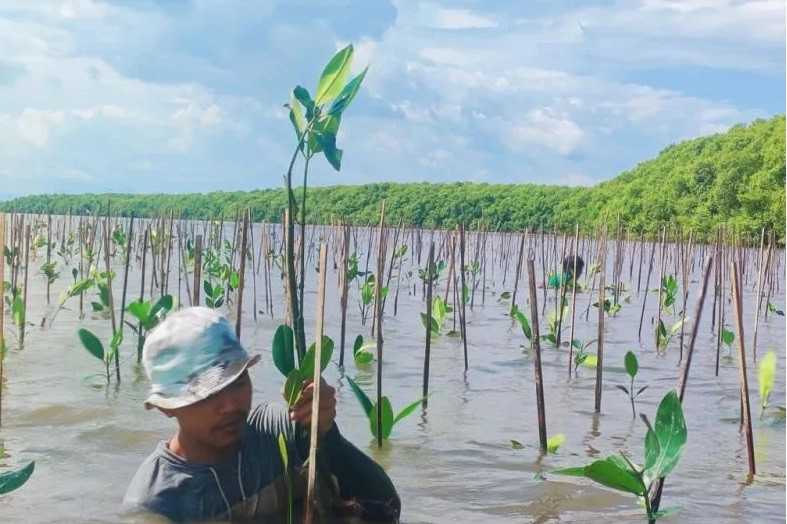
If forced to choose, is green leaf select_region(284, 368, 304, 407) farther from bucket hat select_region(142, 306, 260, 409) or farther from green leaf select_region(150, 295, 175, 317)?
green leaf select_region(150, 295, 175, 317)

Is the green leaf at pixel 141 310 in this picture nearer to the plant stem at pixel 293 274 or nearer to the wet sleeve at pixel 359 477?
the wet sleeve at pixel 359 477

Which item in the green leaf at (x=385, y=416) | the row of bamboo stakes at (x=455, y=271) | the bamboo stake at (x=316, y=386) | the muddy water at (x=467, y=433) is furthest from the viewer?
the green leaf at (x=385, y=416)

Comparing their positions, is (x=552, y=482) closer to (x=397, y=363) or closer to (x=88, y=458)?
(x=88, y=458)

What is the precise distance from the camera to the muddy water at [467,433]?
303 centimetres

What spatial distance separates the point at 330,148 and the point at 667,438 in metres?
1.07

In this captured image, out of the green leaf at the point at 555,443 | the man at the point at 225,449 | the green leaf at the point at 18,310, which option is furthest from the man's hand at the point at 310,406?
the green leaf at the point at 18,310

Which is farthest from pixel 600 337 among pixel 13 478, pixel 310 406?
pixel 13 478

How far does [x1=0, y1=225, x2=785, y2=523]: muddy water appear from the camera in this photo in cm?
303

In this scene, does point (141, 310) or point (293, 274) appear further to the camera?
point (141, 310)

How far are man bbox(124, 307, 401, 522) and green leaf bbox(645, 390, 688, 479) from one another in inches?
30.2

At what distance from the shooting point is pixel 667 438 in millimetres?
1979

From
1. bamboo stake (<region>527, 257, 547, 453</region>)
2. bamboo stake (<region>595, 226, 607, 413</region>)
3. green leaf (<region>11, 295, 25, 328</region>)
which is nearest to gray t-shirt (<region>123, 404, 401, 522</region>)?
bamboo stake (<region>527, 257, 547, 453</region>)

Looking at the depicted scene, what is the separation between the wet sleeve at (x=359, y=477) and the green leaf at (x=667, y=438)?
→ 0.80 metres

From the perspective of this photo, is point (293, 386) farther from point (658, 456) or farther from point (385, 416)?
point (385, 416)
